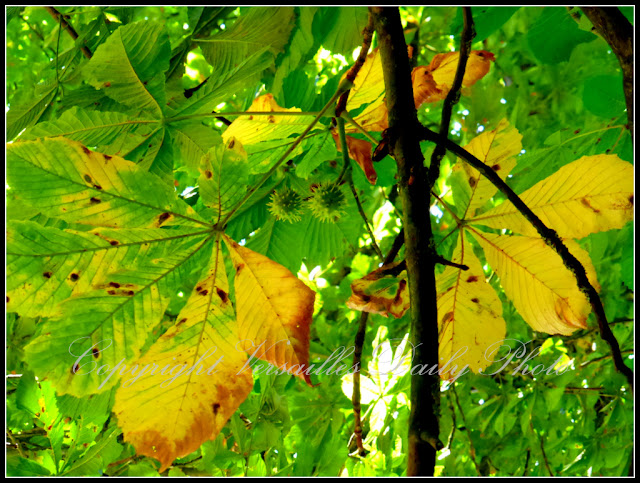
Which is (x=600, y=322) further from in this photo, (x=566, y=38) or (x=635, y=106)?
(x=566, y=38)

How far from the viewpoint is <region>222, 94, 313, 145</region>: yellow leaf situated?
2.48ft

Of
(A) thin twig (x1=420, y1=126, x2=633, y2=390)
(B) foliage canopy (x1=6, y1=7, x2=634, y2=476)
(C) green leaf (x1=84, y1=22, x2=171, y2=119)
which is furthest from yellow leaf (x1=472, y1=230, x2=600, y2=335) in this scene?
(C) green leaf (x1=84, y1=22, x2=171, y2=119)

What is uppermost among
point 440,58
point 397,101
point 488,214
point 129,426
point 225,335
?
point 440,58

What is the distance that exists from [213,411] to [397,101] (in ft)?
1.47

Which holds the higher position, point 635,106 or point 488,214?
point 635,106

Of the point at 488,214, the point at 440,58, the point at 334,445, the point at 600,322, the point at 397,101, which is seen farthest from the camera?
the point at 334,445

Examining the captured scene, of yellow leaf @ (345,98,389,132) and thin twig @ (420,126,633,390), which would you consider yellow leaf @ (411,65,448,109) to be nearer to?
yellow leaf @ (345,98,389,132)

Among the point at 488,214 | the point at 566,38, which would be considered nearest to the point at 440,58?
the point at 566,38

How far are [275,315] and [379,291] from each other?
14 cm

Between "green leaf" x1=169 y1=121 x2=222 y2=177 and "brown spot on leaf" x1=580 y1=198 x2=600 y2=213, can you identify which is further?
"green leaf" x1=169 y1=121 x2=222 y2=177

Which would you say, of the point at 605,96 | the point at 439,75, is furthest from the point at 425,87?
the point at 605,96

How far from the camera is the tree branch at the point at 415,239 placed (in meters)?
0.39

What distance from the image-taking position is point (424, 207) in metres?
0.53

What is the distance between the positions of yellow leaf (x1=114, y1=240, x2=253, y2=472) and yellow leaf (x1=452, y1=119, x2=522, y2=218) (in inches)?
17.1
